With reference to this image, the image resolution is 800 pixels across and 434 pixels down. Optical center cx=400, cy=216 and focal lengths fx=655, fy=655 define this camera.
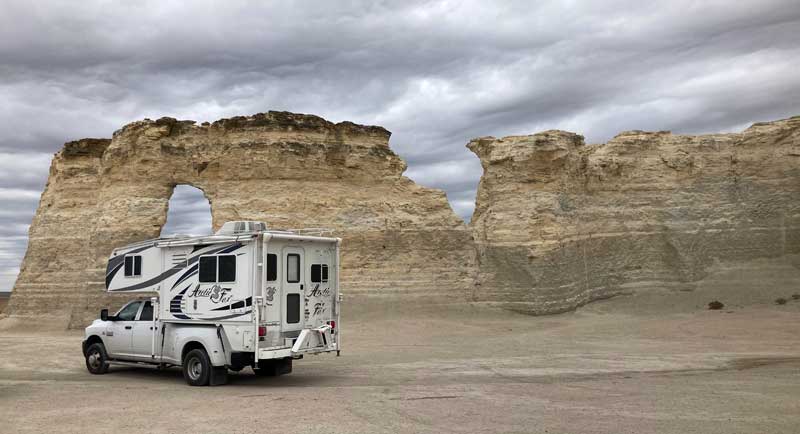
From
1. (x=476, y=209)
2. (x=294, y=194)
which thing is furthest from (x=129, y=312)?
(x=476, y=209)

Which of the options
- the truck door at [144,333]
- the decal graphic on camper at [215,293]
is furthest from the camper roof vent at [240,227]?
the truck door at [144,333]

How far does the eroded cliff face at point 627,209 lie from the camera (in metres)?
29.2

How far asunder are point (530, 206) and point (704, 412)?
20.4 m

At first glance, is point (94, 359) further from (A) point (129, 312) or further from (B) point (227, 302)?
(B) point (227, 302)

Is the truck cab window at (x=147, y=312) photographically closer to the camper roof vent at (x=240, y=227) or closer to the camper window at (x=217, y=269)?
the camper window at (x=217, y=269)

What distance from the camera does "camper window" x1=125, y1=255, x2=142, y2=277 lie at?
46.6 feet

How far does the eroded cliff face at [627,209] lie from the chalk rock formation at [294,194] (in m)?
2.38

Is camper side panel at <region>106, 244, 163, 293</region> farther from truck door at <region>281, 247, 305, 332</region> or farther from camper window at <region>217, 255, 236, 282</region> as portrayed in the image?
truck door at <region>281, 247, 305, 332</region>

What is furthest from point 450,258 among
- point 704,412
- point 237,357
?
point 704,412

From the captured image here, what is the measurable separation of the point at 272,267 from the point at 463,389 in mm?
4323

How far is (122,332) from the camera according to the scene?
47.4 ft

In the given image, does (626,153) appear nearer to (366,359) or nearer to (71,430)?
(366,359)

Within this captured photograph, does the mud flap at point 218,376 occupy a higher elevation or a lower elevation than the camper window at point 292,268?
lower

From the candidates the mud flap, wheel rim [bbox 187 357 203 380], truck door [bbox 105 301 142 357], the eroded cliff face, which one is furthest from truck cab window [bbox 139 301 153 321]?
the eroded cliff face
